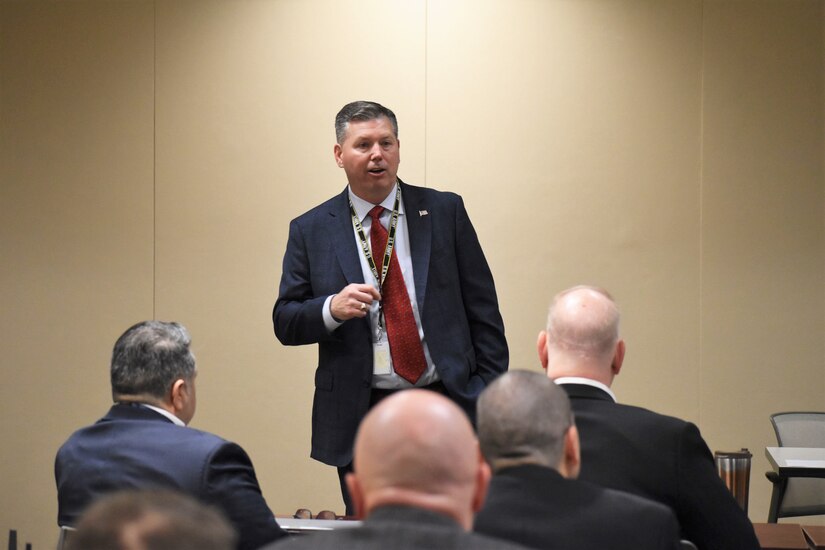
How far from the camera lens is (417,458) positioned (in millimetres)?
1488

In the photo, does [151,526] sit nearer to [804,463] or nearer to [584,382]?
[584,382]

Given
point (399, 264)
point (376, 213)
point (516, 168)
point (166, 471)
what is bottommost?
point (166, 471)

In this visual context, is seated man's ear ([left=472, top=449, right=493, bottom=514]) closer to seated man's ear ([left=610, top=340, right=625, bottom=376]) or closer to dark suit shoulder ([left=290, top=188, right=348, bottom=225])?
seated man's ear ([left=610, top=340, right=625, bottom=376])

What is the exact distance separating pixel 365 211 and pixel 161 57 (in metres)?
2.49

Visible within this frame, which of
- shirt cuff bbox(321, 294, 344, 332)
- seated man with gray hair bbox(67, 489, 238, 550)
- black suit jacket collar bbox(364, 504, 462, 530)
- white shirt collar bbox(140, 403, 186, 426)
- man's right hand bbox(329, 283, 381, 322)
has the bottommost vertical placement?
white shirt collar bbox(140, 403, 186, 426)

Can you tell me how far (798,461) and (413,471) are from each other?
272cm

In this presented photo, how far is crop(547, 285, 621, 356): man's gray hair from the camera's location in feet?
8.88

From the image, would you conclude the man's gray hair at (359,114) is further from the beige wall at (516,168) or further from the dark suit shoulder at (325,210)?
the beige wall at (516,168)

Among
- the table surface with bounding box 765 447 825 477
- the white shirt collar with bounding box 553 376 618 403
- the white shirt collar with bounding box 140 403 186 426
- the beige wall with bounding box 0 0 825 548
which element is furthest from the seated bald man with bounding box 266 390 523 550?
the beige wall with bounding box 0 0 825 548

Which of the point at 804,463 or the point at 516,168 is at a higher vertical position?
the point at 516,168

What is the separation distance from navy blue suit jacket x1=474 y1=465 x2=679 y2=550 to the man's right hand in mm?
1578

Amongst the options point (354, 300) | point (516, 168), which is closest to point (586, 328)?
point (354, 300)

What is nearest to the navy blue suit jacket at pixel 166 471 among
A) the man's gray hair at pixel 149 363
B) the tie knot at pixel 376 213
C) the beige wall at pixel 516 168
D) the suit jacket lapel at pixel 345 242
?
the man's gray hair at pixel 149 363

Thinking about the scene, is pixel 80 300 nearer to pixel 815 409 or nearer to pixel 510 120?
pixel 510 120
